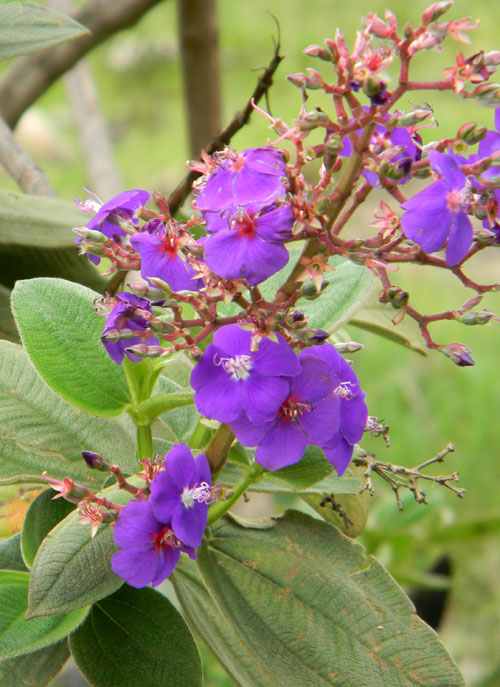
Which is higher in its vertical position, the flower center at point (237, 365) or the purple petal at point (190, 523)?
the flower center at point (237, 365)

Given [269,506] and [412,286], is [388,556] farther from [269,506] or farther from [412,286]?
[412,286]

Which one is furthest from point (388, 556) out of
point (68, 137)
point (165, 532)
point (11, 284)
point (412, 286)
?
point (68, 137)

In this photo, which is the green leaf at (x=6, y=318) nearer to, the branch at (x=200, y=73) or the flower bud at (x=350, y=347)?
the flower bud at (x=350, y=347)

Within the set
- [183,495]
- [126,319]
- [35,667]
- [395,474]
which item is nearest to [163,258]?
[126,319]

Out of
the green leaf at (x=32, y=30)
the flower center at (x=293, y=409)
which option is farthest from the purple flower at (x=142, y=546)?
the green leaf at (x=32, y=30)

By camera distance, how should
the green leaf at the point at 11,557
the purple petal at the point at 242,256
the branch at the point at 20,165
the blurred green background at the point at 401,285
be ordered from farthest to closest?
the blurred green background at the point at 401,285
the branch at the point at 20,165
the green leaf at the point at 11,557
the purple petal at the point at 242,256
